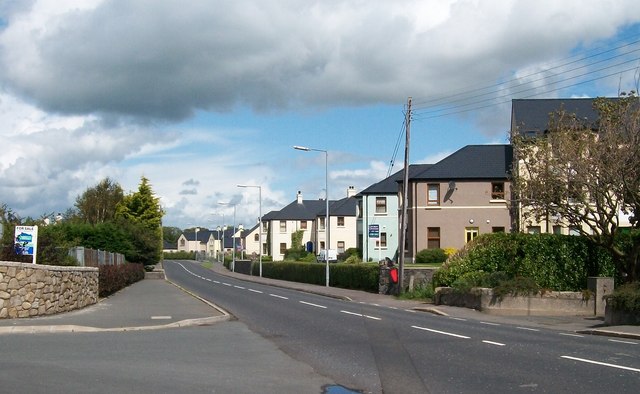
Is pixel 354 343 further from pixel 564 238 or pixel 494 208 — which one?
pixel 494 208

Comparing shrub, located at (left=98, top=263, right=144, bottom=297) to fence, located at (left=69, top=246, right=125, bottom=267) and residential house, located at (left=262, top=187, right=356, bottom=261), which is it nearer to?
fence, located at (left=69, top=246, right=125, bottom=267)

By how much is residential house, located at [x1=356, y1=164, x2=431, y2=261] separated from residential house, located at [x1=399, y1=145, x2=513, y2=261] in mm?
8093

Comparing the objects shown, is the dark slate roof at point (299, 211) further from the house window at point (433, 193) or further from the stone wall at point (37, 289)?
the stone wall at point (37, 289)

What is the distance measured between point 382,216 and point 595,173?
40.9 metres

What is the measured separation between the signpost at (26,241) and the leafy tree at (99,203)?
48.5 meters

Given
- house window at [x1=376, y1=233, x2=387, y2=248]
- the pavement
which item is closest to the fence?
the pavement

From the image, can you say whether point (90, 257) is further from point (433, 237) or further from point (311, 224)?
point (311, 224)

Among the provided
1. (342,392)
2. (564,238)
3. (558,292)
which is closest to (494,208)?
(564,238)

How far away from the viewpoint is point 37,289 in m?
19.2

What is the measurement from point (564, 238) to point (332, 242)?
210 ft

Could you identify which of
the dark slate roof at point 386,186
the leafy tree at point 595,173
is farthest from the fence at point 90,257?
the dark slate roof at point 386,186

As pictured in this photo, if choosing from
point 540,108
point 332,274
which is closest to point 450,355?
point 332,274

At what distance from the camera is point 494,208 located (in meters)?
55.4

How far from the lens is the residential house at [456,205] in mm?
55281
